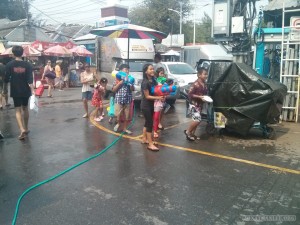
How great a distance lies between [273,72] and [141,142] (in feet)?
19.8

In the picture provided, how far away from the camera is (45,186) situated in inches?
179

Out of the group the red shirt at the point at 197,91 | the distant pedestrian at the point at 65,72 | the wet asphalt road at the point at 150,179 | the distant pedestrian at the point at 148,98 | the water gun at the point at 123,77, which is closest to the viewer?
the wet asphalt road at the point at 150,179

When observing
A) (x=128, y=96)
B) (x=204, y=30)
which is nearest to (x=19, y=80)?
(x=128, y=96)

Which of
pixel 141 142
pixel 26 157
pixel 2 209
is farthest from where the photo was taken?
pixel 141 142

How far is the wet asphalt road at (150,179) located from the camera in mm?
3752

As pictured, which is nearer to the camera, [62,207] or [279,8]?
[62,207]

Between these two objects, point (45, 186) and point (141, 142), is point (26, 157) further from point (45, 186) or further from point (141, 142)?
point (141, 142)

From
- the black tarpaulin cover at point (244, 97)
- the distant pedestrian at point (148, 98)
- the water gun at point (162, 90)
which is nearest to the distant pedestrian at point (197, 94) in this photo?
the black tarpaulin cover at point (244, 97)

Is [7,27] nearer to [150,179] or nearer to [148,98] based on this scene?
[148,98]

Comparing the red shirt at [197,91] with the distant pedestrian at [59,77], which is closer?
the red shirt at [197,91]

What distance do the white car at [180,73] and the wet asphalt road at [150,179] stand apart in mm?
→ 6096

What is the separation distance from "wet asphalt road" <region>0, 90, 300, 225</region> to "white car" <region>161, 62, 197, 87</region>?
610cm

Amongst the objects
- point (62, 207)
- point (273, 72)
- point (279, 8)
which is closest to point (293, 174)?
point (62, 207)

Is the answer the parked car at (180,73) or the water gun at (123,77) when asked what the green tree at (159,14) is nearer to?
the parked car at (180,73)
